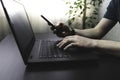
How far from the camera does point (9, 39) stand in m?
1.38

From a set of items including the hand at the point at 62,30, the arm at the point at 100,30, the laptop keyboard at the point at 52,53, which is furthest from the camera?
the arm at the point at 100,30

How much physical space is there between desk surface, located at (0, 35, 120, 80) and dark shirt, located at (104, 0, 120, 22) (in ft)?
1.94

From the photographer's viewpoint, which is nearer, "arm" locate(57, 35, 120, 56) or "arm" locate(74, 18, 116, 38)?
"arm" locate(57, 35, 120, 56)

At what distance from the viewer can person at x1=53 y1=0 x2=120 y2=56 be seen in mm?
1008

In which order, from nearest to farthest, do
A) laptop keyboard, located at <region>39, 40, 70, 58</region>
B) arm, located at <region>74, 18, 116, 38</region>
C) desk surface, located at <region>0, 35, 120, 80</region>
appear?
desk surface, located at <region>0, 35, 120, 80</region> → laptop keyboard, located at <region>39, 40, 70, 58</region> → arm, located at <region>74, 18, 116, 38</region>

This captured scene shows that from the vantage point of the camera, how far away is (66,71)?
0.81m

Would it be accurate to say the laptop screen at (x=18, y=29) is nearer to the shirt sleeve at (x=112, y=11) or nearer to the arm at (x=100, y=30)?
the arm at (x=100, y=30)

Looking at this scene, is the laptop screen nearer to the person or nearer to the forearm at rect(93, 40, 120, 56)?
the person

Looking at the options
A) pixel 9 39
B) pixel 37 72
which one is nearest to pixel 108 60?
pixel 37 72

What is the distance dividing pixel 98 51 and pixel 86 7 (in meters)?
1.10

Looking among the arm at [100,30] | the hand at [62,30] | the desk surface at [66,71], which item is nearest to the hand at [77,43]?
the desk surface at [66,71]

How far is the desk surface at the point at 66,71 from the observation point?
76 cm

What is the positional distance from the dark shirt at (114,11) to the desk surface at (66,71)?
23.3 inches

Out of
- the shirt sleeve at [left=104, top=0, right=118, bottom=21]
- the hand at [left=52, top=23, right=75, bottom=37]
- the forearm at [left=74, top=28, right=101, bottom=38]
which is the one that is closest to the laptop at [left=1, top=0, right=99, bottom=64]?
the hand at [left=52, top=23, right=75, bottom=37]
